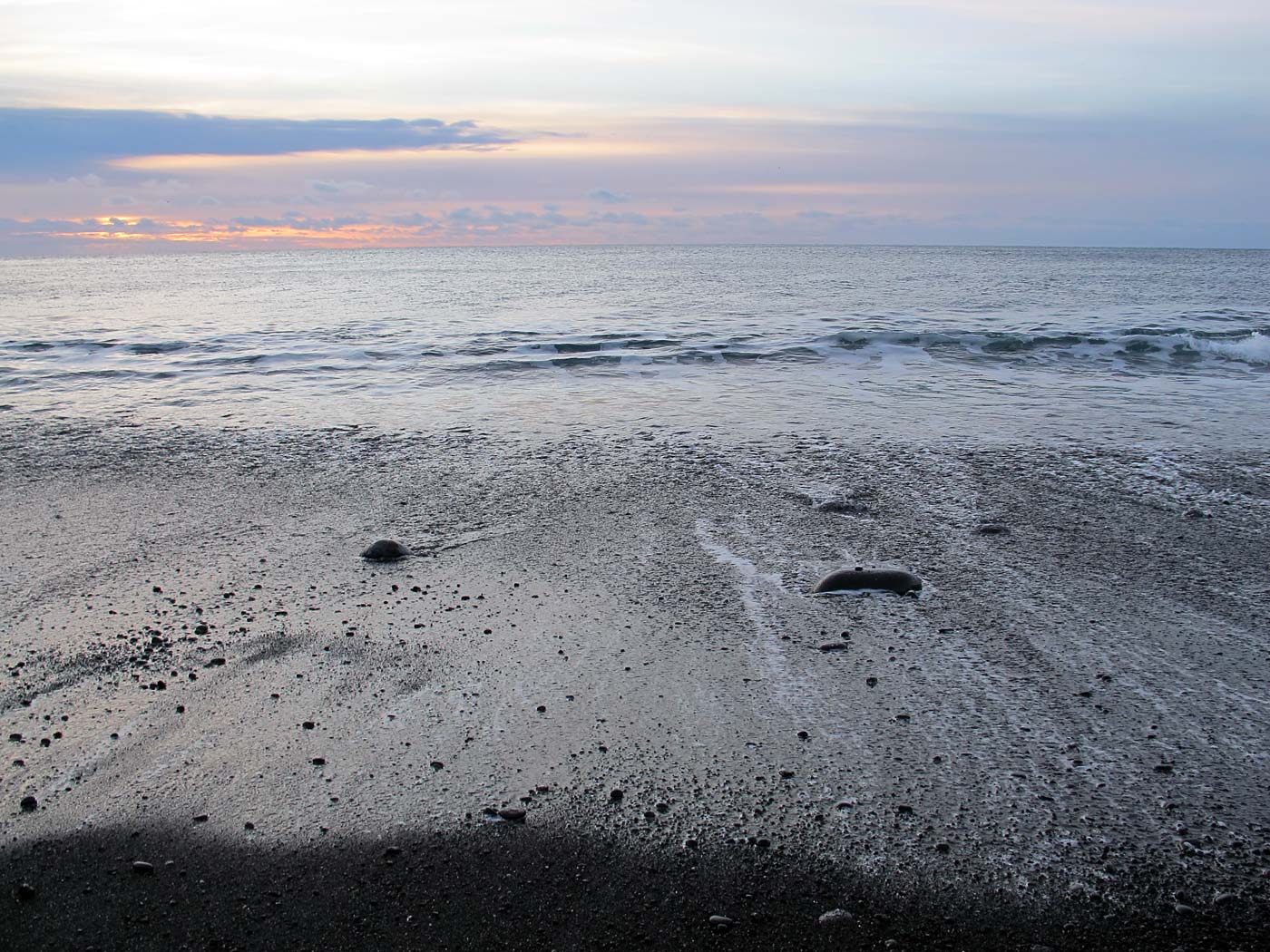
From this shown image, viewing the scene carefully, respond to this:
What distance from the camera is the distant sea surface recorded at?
10.4 m

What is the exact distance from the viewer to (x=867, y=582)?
5.07 metres

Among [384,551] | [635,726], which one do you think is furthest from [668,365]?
[635,726]

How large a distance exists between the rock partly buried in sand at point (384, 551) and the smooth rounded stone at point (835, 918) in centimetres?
378

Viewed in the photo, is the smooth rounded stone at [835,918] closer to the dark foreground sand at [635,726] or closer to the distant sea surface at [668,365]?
the dark foreground sand at [635,726]

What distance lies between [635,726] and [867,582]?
2.04m

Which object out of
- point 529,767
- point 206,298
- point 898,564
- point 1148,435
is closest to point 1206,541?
point 898,564

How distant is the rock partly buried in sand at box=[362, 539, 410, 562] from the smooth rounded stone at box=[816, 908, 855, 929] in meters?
3.78

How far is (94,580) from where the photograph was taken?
205 inches

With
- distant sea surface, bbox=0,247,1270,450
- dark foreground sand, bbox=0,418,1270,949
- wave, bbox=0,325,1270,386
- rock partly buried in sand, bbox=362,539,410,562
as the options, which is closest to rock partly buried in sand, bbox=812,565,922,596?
dark foreground sand, bbox=0,418,1270,949

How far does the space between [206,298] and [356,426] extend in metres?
27.7

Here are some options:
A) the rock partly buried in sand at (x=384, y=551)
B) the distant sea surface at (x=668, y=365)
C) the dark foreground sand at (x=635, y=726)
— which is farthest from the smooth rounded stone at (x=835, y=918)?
the distant sea surface at (x=668, y=365)

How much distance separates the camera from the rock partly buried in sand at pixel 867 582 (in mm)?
5043

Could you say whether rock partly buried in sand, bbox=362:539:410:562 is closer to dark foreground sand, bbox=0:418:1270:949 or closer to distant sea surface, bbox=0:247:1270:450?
dark foreground sand, bbox=0:418:1270:949

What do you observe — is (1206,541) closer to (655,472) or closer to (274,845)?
(655,472)
